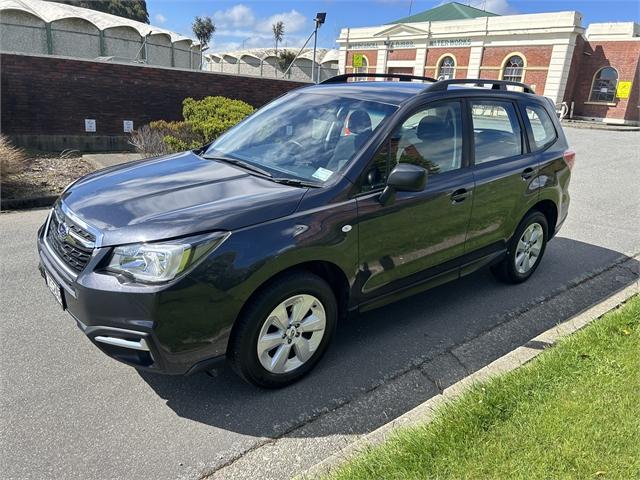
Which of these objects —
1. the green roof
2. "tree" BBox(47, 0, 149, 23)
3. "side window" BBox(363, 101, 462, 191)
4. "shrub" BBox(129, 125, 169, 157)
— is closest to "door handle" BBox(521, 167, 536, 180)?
"side window" BBox(363, 101, 462, 191)

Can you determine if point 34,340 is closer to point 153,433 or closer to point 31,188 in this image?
point 153,433

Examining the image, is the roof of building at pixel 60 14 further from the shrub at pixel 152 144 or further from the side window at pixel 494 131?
the side window at pixel 494 131

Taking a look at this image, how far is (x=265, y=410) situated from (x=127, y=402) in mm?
833

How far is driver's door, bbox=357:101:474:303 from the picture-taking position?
10.8ft

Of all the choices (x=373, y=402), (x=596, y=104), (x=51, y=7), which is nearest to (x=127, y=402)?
(x=373, y=402)

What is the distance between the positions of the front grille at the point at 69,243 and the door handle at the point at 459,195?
2.58 metres

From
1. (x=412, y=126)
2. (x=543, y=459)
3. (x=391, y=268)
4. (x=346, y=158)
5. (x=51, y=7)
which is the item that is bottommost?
(x=543, y=459)

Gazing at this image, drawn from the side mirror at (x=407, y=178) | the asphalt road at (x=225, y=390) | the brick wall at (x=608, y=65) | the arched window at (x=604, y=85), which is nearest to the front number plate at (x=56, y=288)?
the asphalt road at (x=225, y=390)

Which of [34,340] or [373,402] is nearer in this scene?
[373,402]

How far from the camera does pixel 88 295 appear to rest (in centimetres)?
257

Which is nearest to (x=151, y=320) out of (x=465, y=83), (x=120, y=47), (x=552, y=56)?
(x=465, y=83)

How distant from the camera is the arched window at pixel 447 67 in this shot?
41406mm

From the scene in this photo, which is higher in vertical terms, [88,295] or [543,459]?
[88,295]

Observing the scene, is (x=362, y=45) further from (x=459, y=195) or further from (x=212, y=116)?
(x=459, y=195)
